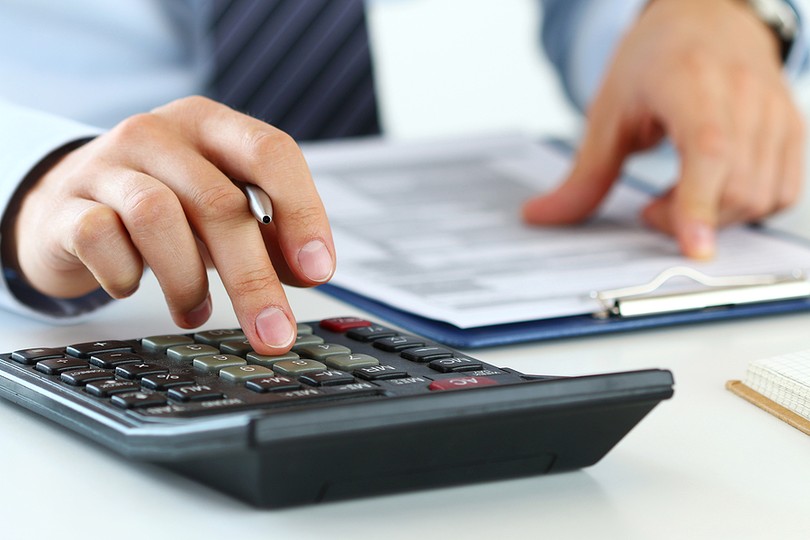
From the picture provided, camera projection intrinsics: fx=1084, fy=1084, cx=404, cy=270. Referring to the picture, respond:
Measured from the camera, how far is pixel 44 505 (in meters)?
0.36

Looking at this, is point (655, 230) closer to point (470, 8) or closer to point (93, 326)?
point (93, 326)

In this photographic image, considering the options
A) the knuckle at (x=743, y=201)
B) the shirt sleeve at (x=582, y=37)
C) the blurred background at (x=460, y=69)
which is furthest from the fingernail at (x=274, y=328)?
the blurred background at (x=460, y=69)

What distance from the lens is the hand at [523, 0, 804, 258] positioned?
0.85 m

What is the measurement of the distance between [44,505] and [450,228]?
1.66ft

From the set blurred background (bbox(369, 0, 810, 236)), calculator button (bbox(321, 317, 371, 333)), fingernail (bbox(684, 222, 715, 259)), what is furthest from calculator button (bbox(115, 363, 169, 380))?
blurred background (bbox(369, 0, 810, 236))

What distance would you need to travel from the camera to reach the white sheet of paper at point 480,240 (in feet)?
2.13

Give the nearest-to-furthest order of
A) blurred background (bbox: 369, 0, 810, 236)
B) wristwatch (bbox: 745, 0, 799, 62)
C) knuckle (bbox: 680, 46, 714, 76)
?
knuckle (bbox: 680, 46, 714, 76) < wristwatch (bbox: 745, 0, 799, 62) < blurred background (bbox: 369, 0, 810, 236)

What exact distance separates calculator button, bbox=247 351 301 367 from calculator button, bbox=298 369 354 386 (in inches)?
1.1

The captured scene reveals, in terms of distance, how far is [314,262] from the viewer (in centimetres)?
50

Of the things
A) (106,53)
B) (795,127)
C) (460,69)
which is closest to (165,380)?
(795,127)

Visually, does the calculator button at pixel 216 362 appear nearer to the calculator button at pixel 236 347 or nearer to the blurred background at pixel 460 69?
the calculator button at pixel 236 347

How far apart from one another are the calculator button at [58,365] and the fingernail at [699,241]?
1.55 ft

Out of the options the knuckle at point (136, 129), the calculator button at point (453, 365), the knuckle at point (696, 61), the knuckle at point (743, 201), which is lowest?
the calculator button at point (453, 365)

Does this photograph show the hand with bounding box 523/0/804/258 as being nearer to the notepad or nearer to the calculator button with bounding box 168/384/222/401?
the notepad
